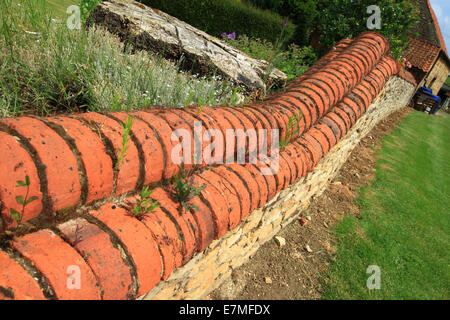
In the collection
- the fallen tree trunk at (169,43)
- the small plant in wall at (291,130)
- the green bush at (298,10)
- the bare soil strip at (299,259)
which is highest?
the green bush at (298,10)

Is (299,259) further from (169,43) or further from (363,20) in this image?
(363,20)

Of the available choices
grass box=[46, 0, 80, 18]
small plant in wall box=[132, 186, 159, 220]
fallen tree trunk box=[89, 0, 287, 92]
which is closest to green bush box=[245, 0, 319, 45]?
grass box=[46, 0, 80, 18]

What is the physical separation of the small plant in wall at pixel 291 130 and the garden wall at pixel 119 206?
48mm

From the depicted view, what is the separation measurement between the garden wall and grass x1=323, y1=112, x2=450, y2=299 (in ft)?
5.31

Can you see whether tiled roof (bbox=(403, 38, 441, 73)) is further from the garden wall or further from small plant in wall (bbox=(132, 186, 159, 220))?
small plant in wall (bbox=(132, 186, 159, 220))

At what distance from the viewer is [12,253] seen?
102 centimetres

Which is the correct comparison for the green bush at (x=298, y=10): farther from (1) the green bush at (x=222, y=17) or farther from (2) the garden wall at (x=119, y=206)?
(2) the garden wall at (x=119, y=206)

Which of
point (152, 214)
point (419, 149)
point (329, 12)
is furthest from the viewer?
point (329, 12)

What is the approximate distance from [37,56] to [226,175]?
6.18ft

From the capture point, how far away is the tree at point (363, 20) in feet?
30.2

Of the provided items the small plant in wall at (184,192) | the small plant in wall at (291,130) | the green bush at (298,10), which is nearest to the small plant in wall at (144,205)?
the small plant in wall at (184,192)

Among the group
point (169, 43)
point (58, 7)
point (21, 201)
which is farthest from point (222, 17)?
point (21, 201)
